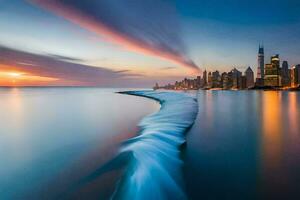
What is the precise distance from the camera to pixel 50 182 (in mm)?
5863

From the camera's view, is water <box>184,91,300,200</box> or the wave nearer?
the wave

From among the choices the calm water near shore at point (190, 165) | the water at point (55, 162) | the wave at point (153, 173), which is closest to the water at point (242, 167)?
the calm water near shore at point (190, 165)

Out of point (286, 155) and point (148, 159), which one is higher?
point (148, 159)

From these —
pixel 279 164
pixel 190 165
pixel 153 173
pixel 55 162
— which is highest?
pixel 153 173

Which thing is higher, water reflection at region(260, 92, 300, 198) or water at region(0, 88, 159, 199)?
water at region(0, 88, 159, 199)

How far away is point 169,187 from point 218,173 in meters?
1.85

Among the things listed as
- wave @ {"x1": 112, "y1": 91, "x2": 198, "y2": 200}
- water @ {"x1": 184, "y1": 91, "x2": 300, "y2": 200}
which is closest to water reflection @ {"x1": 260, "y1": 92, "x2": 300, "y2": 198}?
water @ {"x1": 184, "y1": 91, "x2": 300, "y2": 200}

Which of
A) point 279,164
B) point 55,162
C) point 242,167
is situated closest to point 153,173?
point 242,167

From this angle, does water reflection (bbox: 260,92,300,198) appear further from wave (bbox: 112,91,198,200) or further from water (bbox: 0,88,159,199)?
water (bbox: 0,88,159,199)

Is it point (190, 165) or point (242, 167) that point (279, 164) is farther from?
point (190, 165)

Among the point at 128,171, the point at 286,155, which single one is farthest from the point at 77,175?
the point at 286,155

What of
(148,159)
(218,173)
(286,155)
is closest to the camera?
(218,173)

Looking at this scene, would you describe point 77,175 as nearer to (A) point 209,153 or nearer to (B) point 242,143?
(A) point 209,153

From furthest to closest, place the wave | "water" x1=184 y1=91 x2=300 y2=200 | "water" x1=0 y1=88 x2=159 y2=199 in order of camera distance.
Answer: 1. "water" x1=0 y1=88 x2=159 y2=199
2. "water" x1=184 y1=91 x2=300 y2=200
3. the wave
